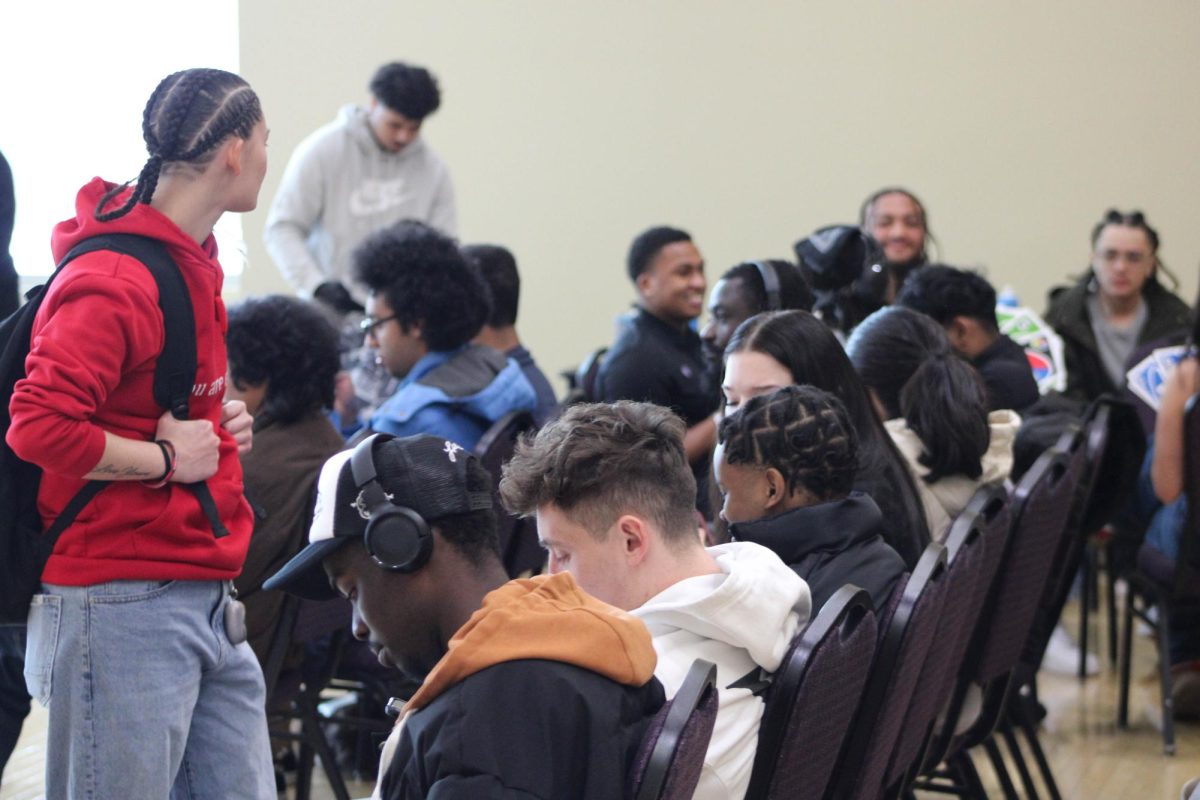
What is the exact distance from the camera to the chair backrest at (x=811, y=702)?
1469 mm

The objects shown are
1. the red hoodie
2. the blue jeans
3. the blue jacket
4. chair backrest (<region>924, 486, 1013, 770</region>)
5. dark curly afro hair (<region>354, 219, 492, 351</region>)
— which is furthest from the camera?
dark curly afro hair (<region>354, 219, 492, 351</region>)

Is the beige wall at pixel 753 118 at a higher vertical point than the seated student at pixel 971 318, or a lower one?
higher

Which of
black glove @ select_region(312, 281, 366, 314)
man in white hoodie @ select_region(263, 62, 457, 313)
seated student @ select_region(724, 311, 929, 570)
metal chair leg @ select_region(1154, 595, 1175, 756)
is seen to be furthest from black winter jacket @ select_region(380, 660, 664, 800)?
man in white hoodie @ select_region(263, 62, 457, 313)

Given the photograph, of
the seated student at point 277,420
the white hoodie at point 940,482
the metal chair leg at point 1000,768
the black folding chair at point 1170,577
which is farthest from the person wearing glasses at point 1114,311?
the seated student at point 277,420

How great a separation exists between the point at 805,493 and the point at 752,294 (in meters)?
1.35

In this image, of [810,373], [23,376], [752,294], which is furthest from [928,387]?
[23,376]

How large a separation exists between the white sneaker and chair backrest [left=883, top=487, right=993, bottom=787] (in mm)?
2275

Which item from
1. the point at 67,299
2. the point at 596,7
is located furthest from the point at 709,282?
the point at 67,299

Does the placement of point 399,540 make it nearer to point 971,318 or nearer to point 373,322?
point 373,322

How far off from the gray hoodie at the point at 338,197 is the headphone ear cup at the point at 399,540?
3.55 m

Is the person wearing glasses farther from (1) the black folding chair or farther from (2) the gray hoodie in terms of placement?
(2) the gray hoodie

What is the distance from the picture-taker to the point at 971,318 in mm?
3779

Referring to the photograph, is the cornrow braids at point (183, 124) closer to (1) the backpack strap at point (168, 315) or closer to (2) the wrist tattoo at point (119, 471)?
(1) the backpack strap at point (168, 315)

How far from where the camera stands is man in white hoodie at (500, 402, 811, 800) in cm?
150
